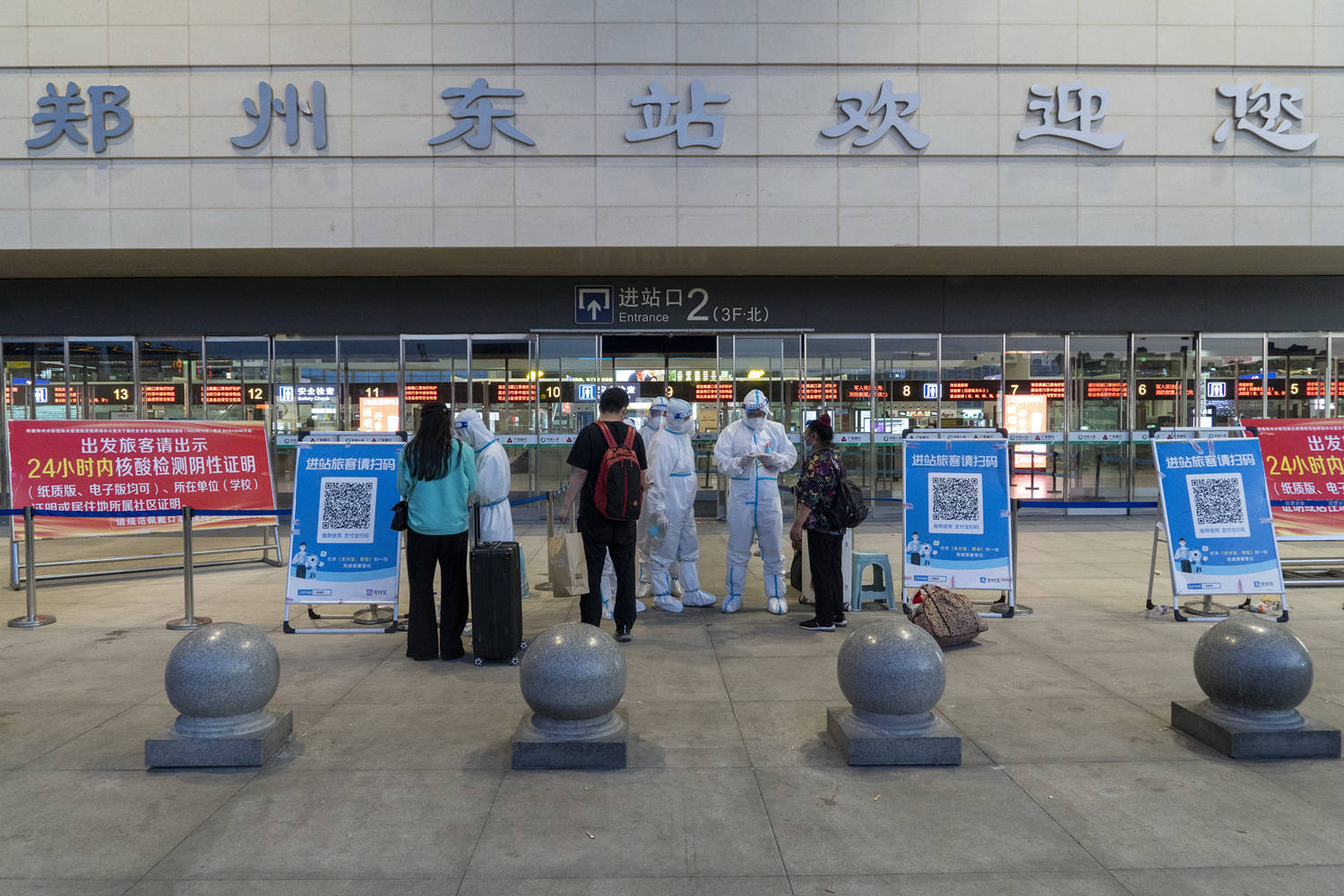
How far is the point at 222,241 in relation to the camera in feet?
42.7

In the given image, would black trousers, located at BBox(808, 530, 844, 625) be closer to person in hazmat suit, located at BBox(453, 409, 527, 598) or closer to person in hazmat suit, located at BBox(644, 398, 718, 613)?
person in hazmat suit, located at BBox(644, 398, 718, 613)

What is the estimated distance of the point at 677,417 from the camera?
8.54 m

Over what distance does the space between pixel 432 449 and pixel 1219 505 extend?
22.2 feet

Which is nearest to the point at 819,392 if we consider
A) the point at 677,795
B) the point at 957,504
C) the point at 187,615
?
the point at 957,504

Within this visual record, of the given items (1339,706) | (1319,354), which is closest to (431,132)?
(1339,706)

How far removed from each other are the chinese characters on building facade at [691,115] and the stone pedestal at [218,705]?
10005 mm

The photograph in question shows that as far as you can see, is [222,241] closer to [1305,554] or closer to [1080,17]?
[1080,17]

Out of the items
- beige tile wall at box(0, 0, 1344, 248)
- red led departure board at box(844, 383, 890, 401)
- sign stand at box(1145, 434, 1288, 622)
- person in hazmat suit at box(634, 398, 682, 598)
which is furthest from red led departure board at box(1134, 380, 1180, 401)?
person in hazmat suit at box(634, 398, 682, 598)

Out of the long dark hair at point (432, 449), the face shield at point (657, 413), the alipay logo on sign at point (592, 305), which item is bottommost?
the long dark hair at point (432, 449)

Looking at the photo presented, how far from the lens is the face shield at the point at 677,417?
851 cm

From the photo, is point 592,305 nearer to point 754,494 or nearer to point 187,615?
point 754,494

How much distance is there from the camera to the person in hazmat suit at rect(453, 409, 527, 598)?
7.45 meters

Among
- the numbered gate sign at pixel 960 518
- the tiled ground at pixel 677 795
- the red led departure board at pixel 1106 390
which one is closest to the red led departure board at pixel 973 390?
the red led departure board at pixel 1106 390

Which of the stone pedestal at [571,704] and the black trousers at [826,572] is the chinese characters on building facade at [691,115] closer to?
the black trousers at [826,572]
